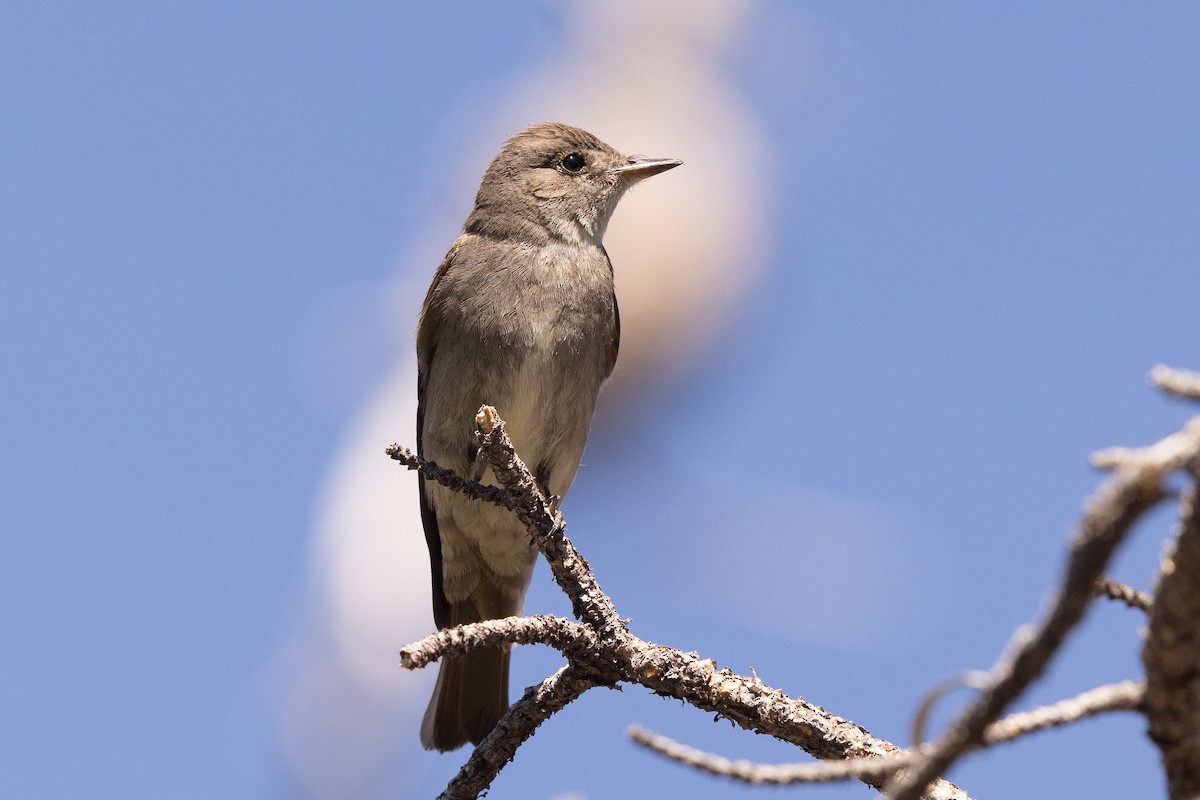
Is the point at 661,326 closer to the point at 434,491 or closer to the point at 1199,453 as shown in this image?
the point at 434,491

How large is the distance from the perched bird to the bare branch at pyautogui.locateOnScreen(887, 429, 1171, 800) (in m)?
3.65

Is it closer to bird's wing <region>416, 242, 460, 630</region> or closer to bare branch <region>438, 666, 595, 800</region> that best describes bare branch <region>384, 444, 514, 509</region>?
bare branch <region>438, 666, 595, 800</region>

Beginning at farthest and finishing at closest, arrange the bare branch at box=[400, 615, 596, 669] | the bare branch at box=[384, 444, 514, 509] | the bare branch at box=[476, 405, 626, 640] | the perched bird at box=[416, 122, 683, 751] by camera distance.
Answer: the perched bird at box=[416, 122, 683, 751], the bare branch at box=[384, 444, 514, 509], the bare branch at box=[476, 405, 626, 640], the bare branch at box=[400, 615, 596, 669]

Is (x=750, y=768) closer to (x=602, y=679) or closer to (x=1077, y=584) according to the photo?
(x=1077, y=584)

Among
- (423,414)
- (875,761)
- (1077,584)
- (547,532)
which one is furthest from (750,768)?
(423,414)

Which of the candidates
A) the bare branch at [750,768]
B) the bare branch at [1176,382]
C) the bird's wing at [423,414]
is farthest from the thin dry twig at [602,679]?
the bird's wing at [423,414]

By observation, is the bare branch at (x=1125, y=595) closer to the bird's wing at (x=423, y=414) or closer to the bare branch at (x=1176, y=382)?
the bare branch at (x=1176, y=382)

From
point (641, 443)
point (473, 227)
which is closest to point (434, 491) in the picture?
point (473, 227)

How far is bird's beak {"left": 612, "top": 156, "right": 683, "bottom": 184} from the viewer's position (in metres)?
6.66

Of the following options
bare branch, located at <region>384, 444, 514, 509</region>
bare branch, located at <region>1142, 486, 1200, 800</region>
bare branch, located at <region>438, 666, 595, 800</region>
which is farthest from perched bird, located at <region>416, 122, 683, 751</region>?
bare branch, located at <region>1142, 486, 1200, 800</region>

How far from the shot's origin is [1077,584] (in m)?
1.50

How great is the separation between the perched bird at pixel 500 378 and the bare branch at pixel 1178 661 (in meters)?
3.63

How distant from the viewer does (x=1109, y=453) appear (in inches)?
58.9

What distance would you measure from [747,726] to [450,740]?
8.64 ft
